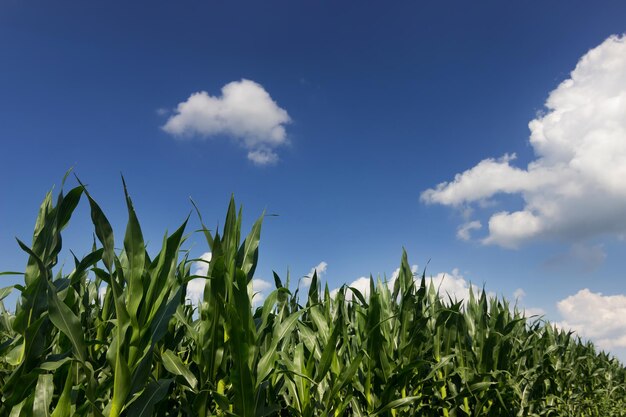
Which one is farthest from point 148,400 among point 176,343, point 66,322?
point 176,343

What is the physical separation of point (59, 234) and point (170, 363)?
0.73 m

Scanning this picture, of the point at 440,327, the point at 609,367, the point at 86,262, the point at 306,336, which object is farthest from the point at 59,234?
the point at 609,367

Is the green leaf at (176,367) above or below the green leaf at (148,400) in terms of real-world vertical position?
above

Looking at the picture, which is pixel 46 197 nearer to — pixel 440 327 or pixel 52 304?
pixel 52 304

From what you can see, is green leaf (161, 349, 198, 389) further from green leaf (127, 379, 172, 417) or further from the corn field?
green leaf (127, 379, 172, 417)

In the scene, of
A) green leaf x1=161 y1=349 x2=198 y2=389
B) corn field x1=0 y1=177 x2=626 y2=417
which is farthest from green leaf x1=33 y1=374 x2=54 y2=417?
green leaf x1=161 y1=349 x2=198 y2=389

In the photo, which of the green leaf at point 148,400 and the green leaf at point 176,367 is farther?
the green leaf at point 176,367

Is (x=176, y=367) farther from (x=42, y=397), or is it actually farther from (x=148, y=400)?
(x=42, y=397)

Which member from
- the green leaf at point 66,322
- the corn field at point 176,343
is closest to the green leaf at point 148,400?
the corn field at point 176,343

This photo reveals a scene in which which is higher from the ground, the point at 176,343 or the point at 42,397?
the point at 176,343

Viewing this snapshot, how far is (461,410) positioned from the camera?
12.1 feet

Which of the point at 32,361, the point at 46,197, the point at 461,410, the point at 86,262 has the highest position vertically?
the point at 46,197

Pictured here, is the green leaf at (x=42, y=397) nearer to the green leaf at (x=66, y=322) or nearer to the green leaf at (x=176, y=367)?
the green leaf at (x=66, y=322)

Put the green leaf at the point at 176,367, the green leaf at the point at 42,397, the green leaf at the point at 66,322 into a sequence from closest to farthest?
the green leaf at the point at 66,322
the green leaf at the point at 42,397
the green leaf at the point at 176,367
